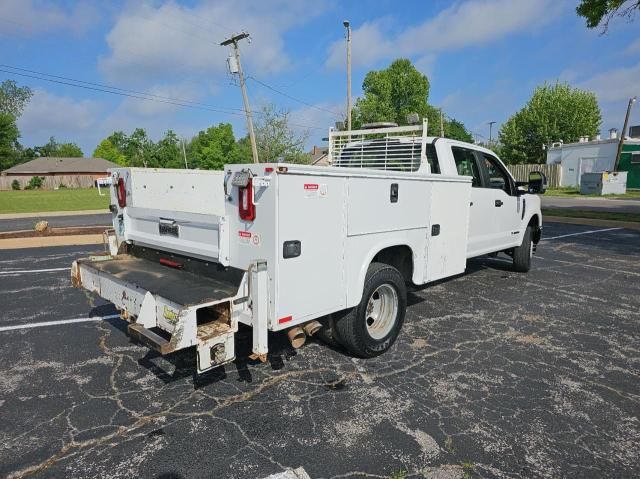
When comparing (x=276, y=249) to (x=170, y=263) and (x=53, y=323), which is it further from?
(x=53, y=323)

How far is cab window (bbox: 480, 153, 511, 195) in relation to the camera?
6.33m

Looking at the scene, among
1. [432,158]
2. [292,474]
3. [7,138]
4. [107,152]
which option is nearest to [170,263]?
[292,474]

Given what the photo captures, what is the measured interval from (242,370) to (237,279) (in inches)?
40.3

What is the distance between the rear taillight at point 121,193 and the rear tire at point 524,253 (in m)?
6.40

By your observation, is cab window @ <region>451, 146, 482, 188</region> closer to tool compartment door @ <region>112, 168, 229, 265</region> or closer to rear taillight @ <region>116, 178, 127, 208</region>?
tool compartment door @ <region>112, 168, 229, 265</region>

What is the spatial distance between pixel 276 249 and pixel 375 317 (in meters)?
1.72

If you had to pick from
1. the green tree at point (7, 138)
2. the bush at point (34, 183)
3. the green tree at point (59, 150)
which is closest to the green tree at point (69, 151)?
the green tree at point (59, 150)

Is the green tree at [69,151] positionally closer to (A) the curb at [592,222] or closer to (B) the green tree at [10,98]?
(B) the green tree at [10,98]

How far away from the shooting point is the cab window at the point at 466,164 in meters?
5.77

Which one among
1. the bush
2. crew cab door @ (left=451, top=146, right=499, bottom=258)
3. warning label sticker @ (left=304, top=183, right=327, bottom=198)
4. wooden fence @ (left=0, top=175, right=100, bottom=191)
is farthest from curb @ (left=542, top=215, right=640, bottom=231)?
the bush

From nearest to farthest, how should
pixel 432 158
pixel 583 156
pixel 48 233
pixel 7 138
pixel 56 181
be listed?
pixel 432 158 < pixel 48 233 < pixel 583 156 < pixel 56 181 < pixel 7 138

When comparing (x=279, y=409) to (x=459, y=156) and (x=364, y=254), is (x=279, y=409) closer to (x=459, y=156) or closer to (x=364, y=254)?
(x=364, y=254)

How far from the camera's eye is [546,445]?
2838 mm

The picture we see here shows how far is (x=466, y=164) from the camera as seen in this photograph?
599 cm
